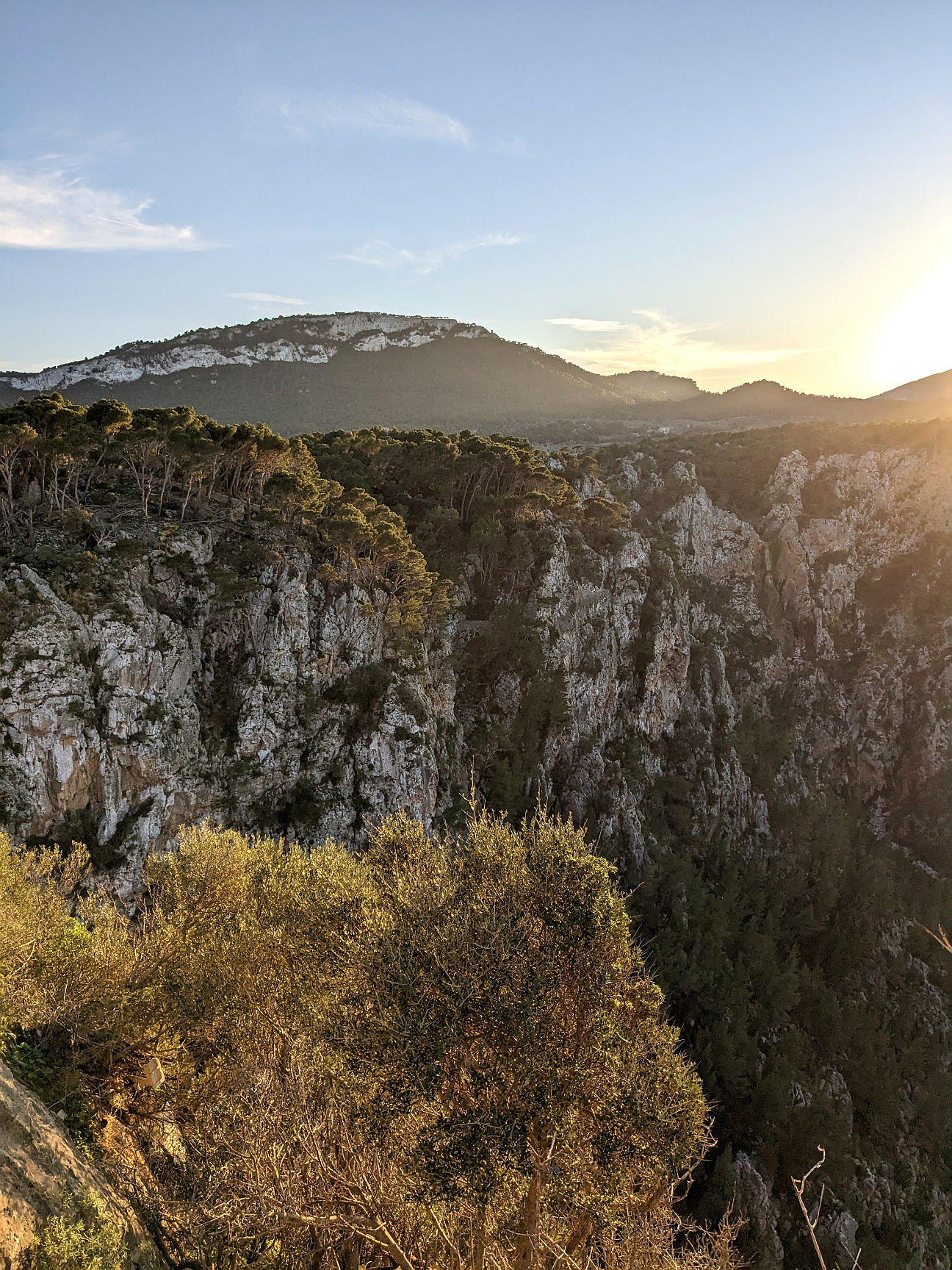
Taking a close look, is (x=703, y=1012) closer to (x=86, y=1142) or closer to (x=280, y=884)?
(x=280, y=884)

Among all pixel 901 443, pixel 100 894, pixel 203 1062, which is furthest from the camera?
pixel 901 443

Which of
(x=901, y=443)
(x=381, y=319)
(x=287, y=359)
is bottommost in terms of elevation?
(x=901, y=443)

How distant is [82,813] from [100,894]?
128 inches

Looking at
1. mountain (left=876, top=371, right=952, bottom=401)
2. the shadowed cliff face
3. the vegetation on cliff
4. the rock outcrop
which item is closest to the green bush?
the rock outcrop

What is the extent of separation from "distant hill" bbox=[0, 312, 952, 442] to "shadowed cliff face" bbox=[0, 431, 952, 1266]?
59.0 metres

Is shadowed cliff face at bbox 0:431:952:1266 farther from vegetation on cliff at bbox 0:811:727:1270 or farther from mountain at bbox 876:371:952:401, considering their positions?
mountain at bbox 876:371:952:401

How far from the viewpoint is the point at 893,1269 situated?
2900 centimetres

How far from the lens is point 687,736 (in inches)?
2169

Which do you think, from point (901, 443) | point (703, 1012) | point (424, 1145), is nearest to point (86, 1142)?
point (424, 1145)

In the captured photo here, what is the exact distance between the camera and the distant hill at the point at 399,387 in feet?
387

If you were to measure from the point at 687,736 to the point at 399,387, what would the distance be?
388 ft

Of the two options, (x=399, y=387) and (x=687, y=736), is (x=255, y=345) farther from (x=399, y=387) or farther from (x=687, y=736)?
(x=687, y=736)

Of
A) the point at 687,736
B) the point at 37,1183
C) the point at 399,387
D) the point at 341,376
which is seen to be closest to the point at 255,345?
the point at 341,376

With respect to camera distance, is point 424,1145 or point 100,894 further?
point 100,894
